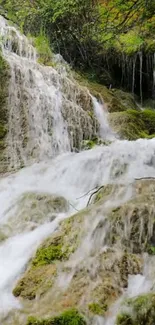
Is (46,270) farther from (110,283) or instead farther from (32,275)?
(110,283)

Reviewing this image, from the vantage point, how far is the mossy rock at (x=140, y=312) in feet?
9.75

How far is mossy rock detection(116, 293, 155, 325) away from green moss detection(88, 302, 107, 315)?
0.15 m

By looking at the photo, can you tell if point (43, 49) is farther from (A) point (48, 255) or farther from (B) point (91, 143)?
(A) point (48, 255)

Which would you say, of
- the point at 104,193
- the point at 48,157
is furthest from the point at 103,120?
the point at 104,193

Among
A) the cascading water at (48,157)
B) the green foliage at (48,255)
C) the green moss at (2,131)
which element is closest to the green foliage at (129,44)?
the cascading water at (48,157)

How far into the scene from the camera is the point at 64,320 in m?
3.05

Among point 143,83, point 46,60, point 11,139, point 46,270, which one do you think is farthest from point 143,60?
point 46,270

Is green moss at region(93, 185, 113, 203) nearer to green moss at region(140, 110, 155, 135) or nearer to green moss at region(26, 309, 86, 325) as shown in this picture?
green moss at region(26, 309, 86, 325)

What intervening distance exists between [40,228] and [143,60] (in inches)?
342

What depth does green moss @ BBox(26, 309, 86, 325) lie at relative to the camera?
303cm

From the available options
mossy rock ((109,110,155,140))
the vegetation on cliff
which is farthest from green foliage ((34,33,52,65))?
mossy rock ((109,110,155,140))

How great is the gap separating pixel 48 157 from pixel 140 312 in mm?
4703

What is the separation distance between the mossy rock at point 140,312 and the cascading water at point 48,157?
0.40 feet

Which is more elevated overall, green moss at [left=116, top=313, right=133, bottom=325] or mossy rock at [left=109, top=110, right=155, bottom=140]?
mossy rock at [left=109, top=110, right=155, bottom=140]
